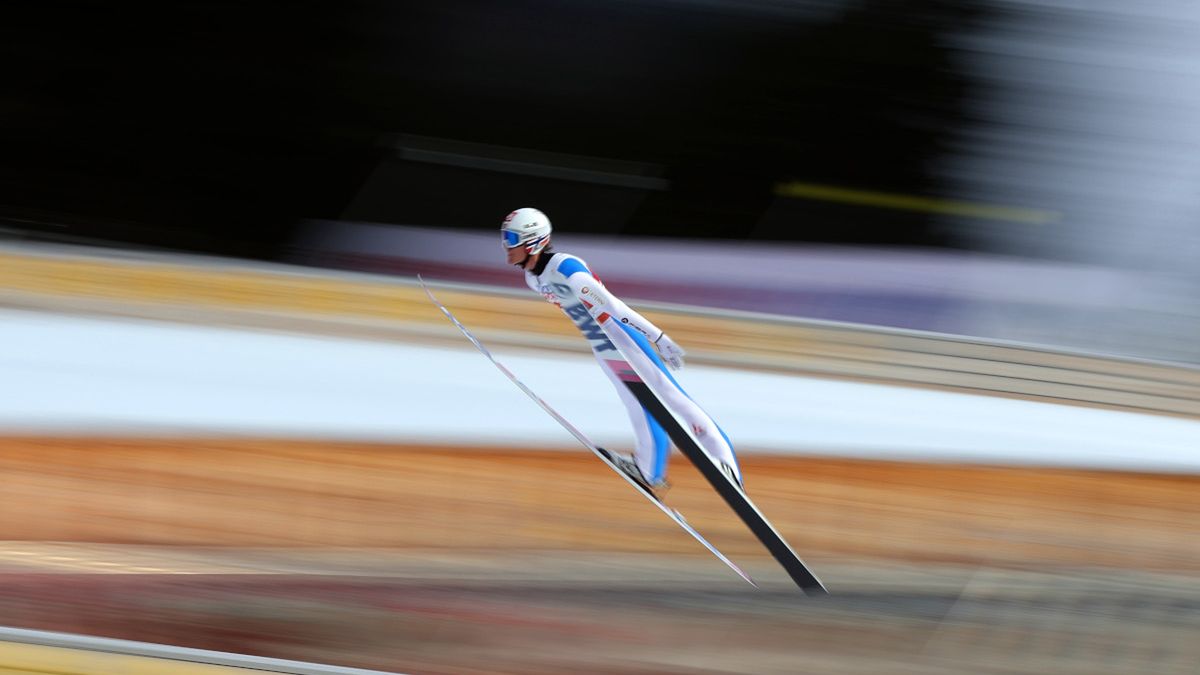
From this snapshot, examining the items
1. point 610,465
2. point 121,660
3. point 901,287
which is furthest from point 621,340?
point 121,660

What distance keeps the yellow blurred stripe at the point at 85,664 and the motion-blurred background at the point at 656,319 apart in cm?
10

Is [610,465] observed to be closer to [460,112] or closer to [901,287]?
[901,287]

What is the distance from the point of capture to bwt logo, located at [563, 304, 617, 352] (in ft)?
4.58

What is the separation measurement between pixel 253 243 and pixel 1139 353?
1769mm

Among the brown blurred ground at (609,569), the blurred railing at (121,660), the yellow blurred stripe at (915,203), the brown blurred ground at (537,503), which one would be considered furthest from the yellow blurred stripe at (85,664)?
the yellow blurred stripe at (915,203)

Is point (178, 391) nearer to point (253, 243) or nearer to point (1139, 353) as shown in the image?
point (253, 243)

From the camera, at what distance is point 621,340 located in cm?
140

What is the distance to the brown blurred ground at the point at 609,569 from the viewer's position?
5.45 ft

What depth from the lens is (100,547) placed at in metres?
1.85

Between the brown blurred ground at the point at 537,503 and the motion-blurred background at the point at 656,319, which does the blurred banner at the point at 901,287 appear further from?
the brown blurred ground at the point at 537,503

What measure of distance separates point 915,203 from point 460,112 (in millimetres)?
914

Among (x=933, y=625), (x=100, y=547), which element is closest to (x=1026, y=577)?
(x=933, y=625)

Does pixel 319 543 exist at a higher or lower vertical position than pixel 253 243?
lower

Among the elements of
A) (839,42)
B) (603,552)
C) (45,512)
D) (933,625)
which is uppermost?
(839,42)
